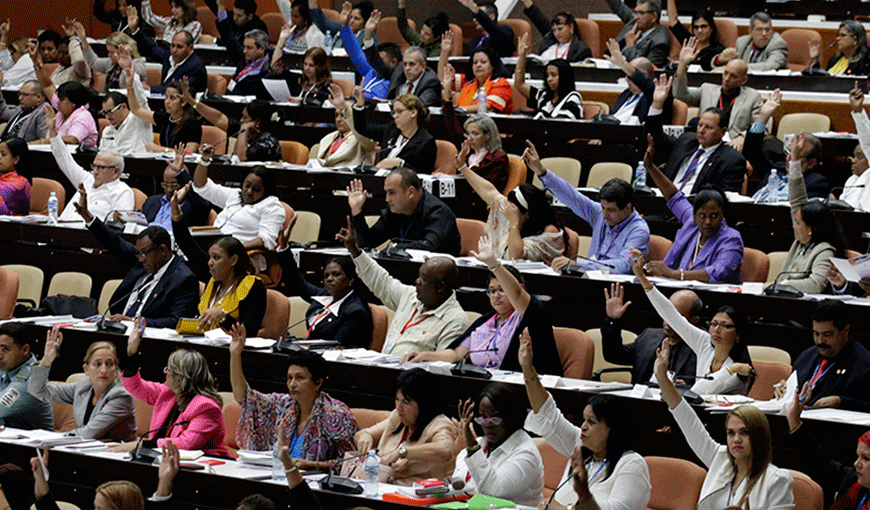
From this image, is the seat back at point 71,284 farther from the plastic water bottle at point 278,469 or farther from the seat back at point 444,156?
the plastic water bottle at point 278,469

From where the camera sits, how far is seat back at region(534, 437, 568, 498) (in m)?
Result: 4.26

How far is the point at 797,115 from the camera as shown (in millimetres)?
7957

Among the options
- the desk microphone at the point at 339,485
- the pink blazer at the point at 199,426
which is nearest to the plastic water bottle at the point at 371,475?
the desk microphone at the point at 339,485

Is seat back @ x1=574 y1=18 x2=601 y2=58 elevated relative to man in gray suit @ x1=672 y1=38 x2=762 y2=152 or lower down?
lower down

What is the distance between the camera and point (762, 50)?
8930 millimetres

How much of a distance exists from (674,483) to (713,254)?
6.50ft

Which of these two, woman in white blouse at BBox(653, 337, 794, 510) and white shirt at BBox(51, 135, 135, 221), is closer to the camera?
woman in white blouse at BBox(653, 337, 794, 510)

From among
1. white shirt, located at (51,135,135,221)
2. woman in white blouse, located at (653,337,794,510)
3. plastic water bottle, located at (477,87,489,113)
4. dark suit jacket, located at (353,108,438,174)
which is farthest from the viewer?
plastic water bottle, located at (477,87,489,113)

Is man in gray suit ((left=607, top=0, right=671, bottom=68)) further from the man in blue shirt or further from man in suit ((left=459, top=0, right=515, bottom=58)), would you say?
the man in blue shirt

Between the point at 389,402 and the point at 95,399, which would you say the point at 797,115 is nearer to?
the point at 389,402

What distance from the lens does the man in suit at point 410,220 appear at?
20.4ft

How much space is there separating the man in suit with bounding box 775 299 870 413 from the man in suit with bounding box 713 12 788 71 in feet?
14.5

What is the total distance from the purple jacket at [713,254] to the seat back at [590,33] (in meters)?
4.33

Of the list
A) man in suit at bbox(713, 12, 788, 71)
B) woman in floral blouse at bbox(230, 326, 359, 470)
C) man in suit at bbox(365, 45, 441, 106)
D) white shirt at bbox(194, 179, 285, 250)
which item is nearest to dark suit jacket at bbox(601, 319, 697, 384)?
woman in floral blouse at bbox(230, 326, 359, 470)
